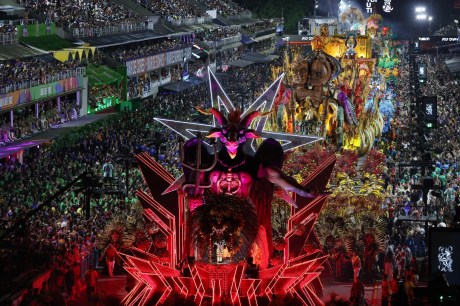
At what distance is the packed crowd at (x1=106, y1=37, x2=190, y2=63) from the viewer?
2547 inches

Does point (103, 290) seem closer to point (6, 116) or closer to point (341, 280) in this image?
point (341, 280)

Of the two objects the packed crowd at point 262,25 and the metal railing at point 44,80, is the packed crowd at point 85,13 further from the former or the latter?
the packed crowd at point 262,25

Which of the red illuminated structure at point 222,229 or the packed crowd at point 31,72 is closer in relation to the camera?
the red illuminated structure at point 222,229

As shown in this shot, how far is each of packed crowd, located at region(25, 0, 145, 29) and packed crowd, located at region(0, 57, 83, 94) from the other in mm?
6418

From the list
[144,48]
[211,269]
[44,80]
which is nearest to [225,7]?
[144,48]

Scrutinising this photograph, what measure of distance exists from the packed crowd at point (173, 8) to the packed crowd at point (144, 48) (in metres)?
2.42

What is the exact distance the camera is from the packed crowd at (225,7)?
10712 centimetres

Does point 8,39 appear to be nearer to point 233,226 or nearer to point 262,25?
point 233,226

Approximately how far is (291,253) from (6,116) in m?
21.8

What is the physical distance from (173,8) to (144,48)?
706 inches

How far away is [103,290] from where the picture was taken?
81.8ft

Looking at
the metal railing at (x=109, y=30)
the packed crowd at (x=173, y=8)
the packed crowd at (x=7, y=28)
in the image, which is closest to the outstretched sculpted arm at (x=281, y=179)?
the packed crowd at (x=7, y=28)

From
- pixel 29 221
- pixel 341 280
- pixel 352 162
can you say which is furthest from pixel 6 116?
pixel 341 280

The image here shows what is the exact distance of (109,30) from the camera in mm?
66438
